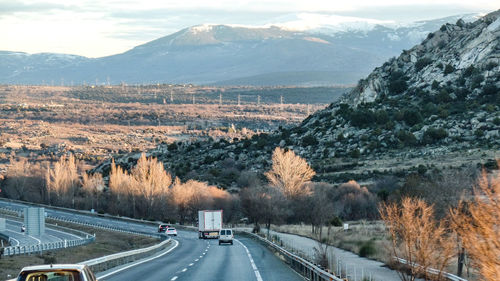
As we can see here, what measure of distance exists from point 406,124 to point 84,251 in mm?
60917

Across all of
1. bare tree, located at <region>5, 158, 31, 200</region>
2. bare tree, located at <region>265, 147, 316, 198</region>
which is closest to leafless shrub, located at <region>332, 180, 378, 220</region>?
bare tree, located at <region>265, 147, 316, 198</region>

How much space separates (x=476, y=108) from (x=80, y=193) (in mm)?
59349

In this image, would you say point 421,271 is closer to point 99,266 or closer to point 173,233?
point 99,266

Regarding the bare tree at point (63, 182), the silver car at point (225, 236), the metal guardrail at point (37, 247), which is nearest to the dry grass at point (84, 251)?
the metal guardrail at point (37, 247)

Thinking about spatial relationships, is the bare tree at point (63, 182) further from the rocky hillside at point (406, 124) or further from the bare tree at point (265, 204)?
the bare tree at point (265, 204)

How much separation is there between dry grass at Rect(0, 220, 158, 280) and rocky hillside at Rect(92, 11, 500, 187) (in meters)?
27.6

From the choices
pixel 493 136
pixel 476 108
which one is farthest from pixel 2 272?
pixel 476 108

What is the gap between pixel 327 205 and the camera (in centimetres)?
6512

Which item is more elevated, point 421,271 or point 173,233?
point 421,271

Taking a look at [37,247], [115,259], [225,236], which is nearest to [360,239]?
[225,236]

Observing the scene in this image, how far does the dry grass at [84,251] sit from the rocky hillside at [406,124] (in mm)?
27600

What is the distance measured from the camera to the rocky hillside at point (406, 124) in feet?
298

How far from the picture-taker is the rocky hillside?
298 ft

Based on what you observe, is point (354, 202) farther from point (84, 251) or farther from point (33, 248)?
point (33, 248)
